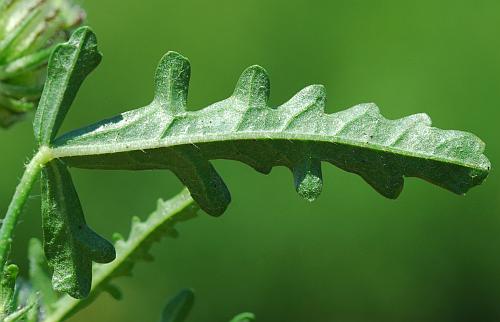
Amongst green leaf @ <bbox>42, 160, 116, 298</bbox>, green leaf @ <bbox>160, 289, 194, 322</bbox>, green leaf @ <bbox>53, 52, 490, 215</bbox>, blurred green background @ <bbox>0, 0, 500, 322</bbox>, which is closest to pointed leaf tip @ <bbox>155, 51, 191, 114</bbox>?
green leaf @ <bbox>53, 52, 490, 215</bbox>

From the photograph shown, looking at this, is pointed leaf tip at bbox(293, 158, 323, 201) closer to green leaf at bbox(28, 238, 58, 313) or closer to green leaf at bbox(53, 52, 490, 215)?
green leaf at bbox(53, 52, 490, 215)

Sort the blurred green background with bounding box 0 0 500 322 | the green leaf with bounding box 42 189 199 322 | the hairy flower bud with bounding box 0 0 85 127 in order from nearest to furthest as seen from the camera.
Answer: the green leaf with bounding box 42 189 199 322
the hairy flower bud with bounding box 0 0 85 127
the blurred green background with bounding box 0 0 500 322

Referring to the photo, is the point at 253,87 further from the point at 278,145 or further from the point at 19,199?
the point at 19,199

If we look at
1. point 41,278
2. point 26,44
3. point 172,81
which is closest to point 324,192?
point 26,44

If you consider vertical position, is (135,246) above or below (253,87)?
below

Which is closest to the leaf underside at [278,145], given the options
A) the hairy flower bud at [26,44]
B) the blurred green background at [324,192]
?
the hairy flower bud at [26,44]

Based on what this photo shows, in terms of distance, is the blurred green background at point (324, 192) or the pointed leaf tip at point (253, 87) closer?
the pointed leaf tip at point (253, 87)

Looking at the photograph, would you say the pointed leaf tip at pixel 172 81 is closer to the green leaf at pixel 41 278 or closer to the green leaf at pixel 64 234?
the green leaf at pixel 64 234
